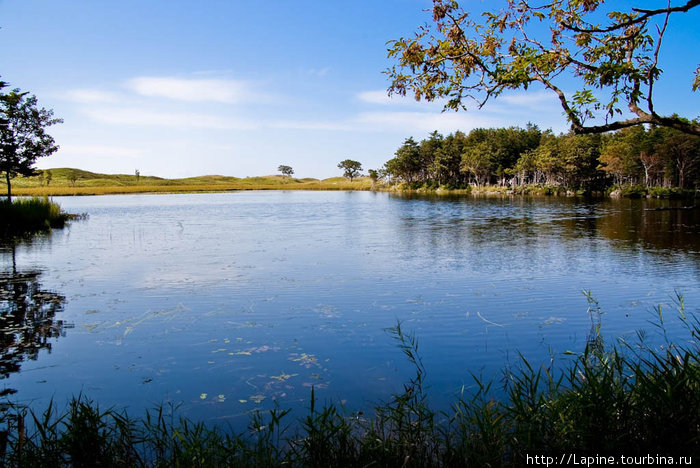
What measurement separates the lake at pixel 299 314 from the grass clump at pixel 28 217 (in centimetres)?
584

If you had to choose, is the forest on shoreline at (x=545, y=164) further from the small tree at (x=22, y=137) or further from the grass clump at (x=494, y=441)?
the grass clump at (x=494, y=441)

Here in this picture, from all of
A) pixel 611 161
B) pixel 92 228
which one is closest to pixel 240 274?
pixel 92 228

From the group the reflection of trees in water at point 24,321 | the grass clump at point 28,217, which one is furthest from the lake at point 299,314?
the grass clump at point 28,217

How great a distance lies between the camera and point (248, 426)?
20.5 ft

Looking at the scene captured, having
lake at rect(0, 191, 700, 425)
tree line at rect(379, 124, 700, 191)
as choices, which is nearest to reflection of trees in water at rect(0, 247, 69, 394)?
lake at rect(0, 191, 700, 425)

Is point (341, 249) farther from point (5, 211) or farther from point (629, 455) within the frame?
point (5, 211)

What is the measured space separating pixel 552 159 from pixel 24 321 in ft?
320

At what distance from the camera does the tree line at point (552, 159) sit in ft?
249

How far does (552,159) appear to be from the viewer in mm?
92812

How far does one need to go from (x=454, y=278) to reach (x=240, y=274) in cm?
800

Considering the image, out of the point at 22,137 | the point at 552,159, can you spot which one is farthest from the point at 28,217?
the point at 552,159

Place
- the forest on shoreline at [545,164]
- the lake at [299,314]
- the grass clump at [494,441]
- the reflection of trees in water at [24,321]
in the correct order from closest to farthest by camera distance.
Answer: the grass clump at [494,441] → the lake at [299,314] → the reflection of trees in water at [24,321] → the forest on shoreline at [545,164]

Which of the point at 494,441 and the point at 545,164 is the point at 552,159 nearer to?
the point at 545,164

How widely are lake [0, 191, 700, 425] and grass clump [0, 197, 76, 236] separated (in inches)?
230
